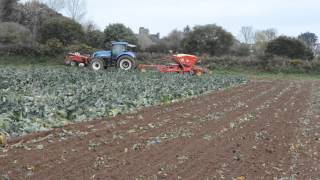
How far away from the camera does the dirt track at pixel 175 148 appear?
27.0 feet

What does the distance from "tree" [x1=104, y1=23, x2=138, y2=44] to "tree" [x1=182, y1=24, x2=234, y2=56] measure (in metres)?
5.44

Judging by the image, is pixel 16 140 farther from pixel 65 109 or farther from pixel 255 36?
pixel 255 36

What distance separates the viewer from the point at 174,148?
9.98 meters

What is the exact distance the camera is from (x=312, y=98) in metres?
21.8

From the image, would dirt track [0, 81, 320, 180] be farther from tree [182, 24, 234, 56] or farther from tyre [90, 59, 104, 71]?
tree [182, 24, 234, 56]

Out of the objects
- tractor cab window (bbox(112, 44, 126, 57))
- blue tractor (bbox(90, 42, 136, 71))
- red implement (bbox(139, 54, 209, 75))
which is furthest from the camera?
tractor cab window (bbox(112, 44, 126, 57))

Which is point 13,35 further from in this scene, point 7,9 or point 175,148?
point 175,148

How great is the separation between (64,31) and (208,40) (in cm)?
1314

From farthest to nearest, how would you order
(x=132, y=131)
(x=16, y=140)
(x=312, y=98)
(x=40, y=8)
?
(x=40, y=8), (x=312, y=98), (x=132, y=131), (x=16, y=140)

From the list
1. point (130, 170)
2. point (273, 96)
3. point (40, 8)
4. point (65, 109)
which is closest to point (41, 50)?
point (40, 8)

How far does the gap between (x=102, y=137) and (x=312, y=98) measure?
507 inches

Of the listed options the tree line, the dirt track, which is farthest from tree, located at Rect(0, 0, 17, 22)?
the dirt track

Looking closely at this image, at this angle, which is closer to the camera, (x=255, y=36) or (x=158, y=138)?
(x=158, y=138)

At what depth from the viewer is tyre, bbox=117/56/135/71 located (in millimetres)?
34031
